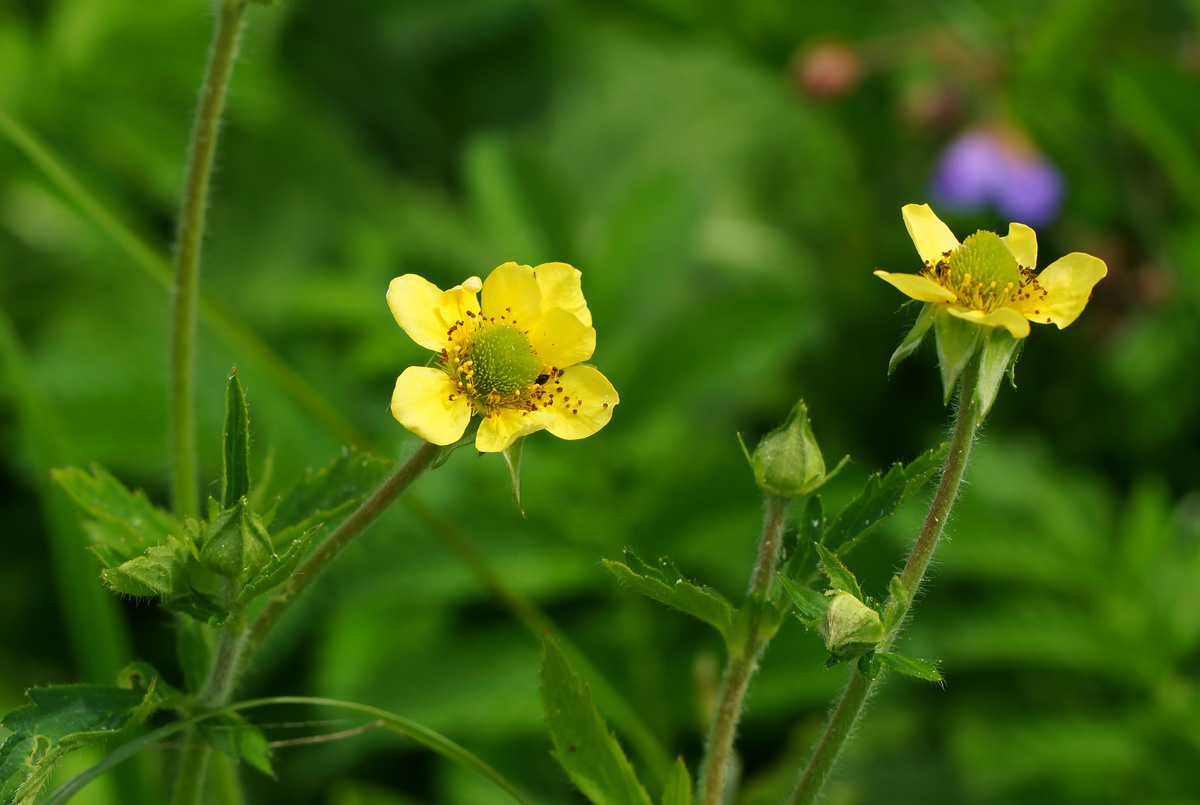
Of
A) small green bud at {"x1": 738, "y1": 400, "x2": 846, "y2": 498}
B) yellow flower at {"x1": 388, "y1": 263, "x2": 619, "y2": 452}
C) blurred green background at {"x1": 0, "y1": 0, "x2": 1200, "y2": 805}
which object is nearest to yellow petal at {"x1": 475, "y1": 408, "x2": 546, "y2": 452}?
yellow flower at {"x1": 388, "y1": 263, "x2": 619, "y2": 452}

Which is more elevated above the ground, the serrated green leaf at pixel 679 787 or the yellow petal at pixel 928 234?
the yellow petal at pixel 928 234

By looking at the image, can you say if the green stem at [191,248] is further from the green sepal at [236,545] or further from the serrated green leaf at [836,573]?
the serrated green leaf at [836,573]

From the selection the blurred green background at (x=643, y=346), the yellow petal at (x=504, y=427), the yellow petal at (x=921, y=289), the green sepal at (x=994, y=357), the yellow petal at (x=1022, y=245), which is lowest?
the blurred green background at (x=643, y=346)

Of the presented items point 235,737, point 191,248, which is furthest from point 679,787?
point 191,248

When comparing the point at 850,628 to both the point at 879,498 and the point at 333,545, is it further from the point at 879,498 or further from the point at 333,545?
the point at 333,545

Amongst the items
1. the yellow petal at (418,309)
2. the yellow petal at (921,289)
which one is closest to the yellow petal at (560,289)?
the yellow petal at (418,309)

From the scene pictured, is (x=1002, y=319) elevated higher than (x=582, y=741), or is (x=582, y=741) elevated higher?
(x=1002, y=319)

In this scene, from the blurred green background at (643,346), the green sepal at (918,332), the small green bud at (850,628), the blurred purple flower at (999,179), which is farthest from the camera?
the blurred purple flower at (999,179)
